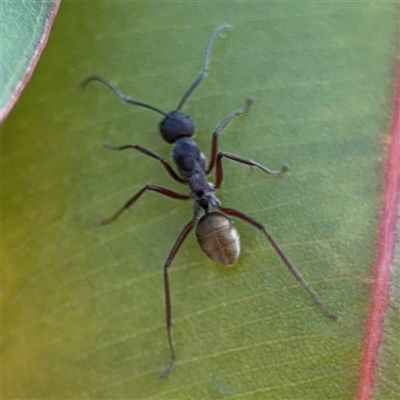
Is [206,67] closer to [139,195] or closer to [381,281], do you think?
[139,195]

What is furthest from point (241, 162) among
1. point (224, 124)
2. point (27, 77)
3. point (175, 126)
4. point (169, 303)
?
point (27, 77)

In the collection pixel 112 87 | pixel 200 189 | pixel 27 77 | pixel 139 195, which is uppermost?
pixel 27 77

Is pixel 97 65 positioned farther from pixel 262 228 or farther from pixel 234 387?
pixel 234 387

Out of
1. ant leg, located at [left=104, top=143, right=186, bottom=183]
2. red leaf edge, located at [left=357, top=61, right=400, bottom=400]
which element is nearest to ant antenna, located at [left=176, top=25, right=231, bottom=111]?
ant leg, located at [left=104, top=143, right=186, bottom=183]

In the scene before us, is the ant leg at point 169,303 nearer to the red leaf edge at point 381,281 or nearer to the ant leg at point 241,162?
the ant leg at point 241,162

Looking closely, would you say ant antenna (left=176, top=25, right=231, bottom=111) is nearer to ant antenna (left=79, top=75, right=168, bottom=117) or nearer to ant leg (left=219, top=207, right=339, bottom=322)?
ant antenna (left=79, top=75, right=168, bottom=117)


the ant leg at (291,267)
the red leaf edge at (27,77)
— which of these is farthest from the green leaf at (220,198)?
the red leaf edge at (27,77)
